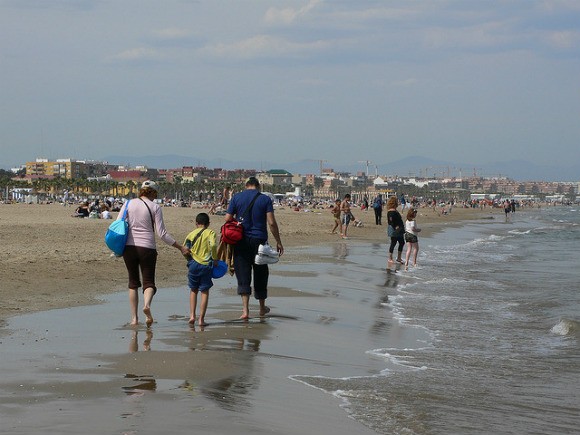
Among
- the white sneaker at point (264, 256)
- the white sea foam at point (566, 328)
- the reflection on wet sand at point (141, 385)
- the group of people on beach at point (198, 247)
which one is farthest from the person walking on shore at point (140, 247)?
the white sea foam at point (566, 328)

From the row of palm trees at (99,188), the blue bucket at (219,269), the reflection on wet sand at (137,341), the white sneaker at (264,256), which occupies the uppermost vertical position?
the white sneaker at (264,256)

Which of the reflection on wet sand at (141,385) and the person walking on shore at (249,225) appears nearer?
the reflection on wet sand at (141,385)

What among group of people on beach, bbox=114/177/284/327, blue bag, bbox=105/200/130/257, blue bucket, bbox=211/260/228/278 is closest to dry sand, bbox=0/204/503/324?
blue bag, bbox=105/200/130/257

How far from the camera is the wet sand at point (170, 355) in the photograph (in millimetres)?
4868

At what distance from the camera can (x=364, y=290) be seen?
14.2 meters

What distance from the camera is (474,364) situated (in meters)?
8.09

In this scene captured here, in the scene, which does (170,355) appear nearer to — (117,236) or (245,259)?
(117,236)

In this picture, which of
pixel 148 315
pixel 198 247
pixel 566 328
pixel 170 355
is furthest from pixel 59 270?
pixel 566 328

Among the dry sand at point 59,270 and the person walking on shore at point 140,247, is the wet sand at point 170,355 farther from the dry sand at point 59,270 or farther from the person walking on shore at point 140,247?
the person walking on shore at point 140,247

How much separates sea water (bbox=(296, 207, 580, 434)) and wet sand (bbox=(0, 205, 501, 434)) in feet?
0.93

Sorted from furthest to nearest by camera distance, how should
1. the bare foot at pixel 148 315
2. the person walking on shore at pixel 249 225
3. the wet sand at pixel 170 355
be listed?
the person walking on shore at pixel 249 225
the bare foot at pixel 148 315
the wet sand at pixel 170 355

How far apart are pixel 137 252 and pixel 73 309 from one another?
1652 mm

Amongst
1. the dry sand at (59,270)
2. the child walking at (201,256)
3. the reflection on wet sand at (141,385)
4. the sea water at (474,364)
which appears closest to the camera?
the reflection on wet sand at (141,385)

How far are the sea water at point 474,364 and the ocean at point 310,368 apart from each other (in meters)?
0.02
